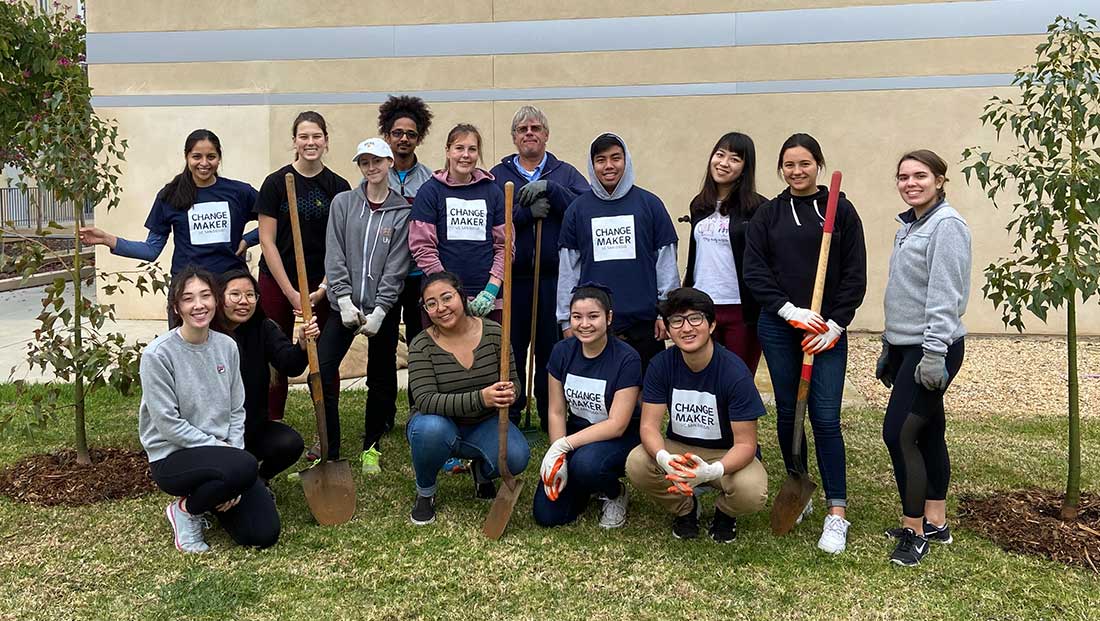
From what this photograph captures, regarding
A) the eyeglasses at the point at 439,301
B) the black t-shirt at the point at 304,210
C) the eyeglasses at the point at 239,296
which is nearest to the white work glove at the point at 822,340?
the eyeglasses at the point at 439,301

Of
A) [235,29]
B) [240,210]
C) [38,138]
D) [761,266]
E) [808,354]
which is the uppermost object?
[235,29]

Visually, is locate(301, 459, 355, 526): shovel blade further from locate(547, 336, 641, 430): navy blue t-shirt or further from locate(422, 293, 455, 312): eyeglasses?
locate(547, 336, 641, 430): navy blue t-shirt

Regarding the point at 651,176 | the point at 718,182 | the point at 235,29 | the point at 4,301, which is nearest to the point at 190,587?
the point at 718,182

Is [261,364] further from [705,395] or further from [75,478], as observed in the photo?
[705,395]

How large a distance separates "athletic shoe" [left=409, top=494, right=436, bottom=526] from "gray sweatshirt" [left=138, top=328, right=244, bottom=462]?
2.40 feet

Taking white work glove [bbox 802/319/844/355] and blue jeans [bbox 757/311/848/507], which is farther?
blue jeans [bbox 757/311/848/507]

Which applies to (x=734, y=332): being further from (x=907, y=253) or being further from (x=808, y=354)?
(x=907, y=253)

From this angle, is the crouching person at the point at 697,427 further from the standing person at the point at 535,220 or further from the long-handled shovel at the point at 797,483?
the standing person at the point at 535,220

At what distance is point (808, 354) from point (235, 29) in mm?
7223

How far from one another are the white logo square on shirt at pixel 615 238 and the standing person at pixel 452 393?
0.61 meters

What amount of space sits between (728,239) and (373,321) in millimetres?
1627

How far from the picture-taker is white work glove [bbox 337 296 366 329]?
435cm

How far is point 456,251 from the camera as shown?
452 cm

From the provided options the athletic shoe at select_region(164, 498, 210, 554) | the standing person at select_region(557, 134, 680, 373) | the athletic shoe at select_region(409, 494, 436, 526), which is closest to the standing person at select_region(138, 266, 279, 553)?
the athletic shoe at select_region(164, 498, 210, 554)
